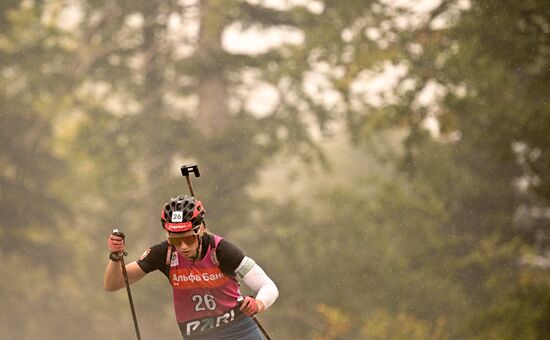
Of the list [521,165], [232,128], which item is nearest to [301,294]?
[232,128]

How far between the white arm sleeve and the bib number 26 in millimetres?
314

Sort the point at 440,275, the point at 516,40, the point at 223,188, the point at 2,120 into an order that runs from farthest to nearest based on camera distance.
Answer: the point at 2,120 → the point at 223,188 → the point at 440,275 → the point at 516,40

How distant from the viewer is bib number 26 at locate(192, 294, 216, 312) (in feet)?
23.5

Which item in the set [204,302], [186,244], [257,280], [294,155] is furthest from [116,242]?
[294,155]

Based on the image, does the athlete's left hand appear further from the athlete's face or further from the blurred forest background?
the blurred forest background

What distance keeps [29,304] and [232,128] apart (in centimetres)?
899

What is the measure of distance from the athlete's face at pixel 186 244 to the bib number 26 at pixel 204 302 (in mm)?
462

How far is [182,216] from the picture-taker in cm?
673

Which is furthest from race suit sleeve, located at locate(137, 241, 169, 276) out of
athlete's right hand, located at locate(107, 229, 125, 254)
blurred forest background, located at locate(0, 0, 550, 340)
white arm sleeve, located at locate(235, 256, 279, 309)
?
blurred forest background, located at locate(0, 0, 550, 340)

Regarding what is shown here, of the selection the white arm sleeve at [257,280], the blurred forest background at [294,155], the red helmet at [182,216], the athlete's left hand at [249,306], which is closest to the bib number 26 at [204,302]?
the white arm sleeve at [257,280]

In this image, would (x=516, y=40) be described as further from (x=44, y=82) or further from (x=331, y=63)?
(x=44, y=82)

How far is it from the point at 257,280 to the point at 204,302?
1.57ft

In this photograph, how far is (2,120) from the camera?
27.9 m

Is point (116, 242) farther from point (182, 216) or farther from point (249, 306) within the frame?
point (249, 306)
